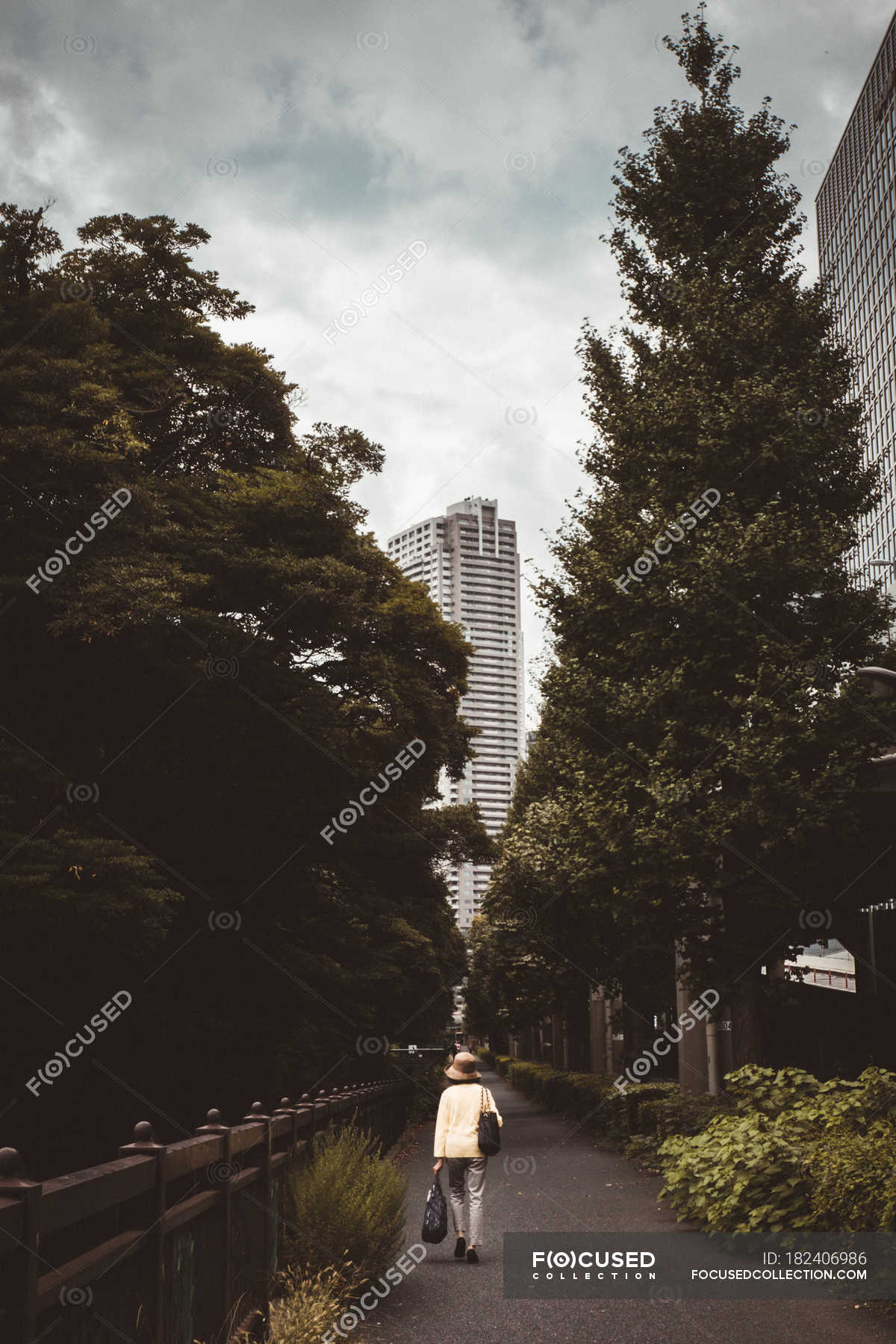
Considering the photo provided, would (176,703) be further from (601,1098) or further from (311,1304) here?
(311,1304)

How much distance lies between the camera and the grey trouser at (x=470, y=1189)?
9.67 meters

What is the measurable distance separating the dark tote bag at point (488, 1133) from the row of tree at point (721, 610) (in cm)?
519

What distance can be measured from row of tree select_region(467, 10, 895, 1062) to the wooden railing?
8.32 metres

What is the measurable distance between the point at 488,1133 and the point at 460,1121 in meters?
0.39

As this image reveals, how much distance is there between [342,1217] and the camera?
7.74m

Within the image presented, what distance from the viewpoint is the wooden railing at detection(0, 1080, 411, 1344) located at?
2992 millimetres

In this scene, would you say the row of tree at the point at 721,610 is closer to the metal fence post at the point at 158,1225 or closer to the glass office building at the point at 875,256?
the metal fence post at the point at 158,1225

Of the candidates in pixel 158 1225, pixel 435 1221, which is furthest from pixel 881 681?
pixel 158 1225

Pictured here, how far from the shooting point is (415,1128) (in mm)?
31078

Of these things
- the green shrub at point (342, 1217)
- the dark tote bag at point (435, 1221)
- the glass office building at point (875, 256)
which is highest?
the glass office building at point (875, 256)

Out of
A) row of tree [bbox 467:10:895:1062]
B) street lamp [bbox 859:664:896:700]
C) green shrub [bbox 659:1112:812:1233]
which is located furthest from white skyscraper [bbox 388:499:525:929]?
green shrub [bbox 659:1112:812:1233]

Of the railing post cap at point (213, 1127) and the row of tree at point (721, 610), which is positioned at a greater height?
the row of tree at point (721, 610)

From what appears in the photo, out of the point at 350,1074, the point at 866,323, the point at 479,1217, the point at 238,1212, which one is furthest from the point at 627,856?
the point at 866,323

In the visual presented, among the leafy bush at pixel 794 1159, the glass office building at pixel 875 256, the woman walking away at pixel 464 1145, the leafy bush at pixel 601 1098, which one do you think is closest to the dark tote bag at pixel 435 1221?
the woman walking away at pixel 464 1145
